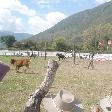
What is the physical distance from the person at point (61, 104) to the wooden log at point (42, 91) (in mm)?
112

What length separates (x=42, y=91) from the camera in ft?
15.3

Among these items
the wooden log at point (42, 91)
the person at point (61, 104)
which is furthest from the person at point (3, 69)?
the person at point (61, 104)

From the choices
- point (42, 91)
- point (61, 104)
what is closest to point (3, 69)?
point (42, 91)

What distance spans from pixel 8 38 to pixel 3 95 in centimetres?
11758

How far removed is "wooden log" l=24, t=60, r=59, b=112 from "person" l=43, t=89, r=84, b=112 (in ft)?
0.37

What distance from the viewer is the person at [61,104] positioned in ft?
15.5

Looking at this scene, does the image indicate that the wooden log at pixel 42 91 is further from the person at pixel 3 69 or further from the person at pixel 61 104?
the person at pixel 3 69

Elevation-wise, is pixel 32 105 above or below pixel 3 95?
above

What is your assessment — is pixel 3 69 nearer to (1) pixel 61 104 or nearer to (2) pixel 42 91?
(2) pixel 42 91

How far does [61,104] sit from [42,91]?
0.86ft

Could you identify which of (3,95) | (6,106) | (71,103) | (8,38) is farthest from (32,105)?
(8,38)

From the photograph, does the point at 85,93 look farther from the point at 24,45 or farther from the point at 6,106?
the point at 24,45

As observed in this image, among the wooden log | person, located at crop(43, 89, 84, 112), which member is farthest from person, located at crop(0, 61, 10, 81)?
person, located at crop(43, 89, 84, 112)

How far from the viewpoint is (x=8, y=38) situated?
13325cm
